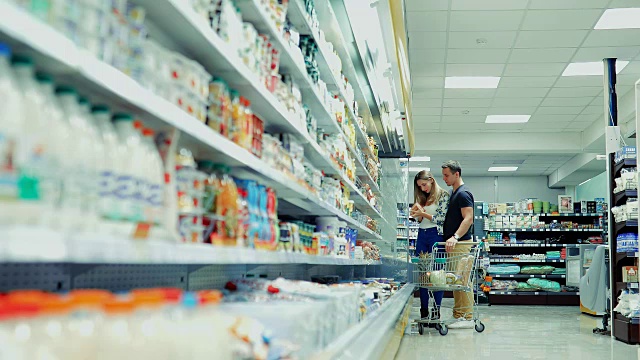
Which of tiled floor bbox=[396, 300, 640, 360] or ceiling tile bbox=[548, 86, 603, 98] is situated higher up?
ceiling tile bbox=[548, 86, 603, 98]

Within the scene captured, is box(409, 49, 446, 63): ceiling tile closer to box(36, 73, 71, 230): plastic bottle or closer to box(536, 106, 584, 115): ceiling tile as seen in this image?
box(536, 106, 584, 115): ceiling tile

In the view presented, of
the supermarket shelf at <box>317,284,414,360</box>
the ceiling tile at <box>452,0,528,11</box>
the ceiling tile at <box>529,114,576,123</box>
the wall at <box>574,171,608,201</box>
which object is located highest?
the ceiling tile at <box>452,0,528,11</box>

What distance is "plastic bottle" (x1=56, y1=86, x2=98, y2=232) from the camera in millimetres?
1136

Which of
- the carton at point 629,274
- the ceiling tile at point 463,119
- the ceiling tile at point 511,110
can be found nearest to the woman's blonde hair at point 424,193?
the carton at point 629,274

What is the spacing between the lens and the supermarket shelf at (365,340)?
232 centimetres

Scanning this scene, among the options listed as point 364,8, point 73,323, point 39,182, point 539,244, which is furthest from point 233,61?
point 539,244

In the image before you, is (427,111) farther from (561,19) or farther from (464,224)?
(464,224)

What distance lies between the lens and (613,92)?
27.3 feet

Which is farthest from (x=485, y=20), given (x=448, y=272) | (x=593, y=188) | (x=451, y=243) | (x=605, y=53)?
(x=593, y=188)

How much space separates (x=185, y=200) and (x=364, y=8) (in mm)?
2334

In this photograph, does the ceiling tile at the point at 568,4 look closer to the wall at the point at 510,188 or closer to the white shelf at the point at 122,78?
the white shelf at the point at 122,78

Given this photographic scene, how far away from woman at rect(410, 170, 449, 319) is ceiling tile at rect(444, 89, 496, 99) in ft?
10.5

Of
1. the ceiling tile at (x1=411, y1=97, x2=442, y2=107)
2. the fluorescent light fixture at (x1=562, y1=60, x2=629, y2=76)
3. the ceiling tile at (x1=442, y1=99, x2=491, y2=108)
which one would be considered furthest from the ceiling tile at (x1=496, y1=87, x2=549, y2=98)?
the ceiling tile at (x1=411, y1=97, x2=442, y2=107)

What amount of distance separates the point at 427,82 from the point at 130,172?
29.6ft
